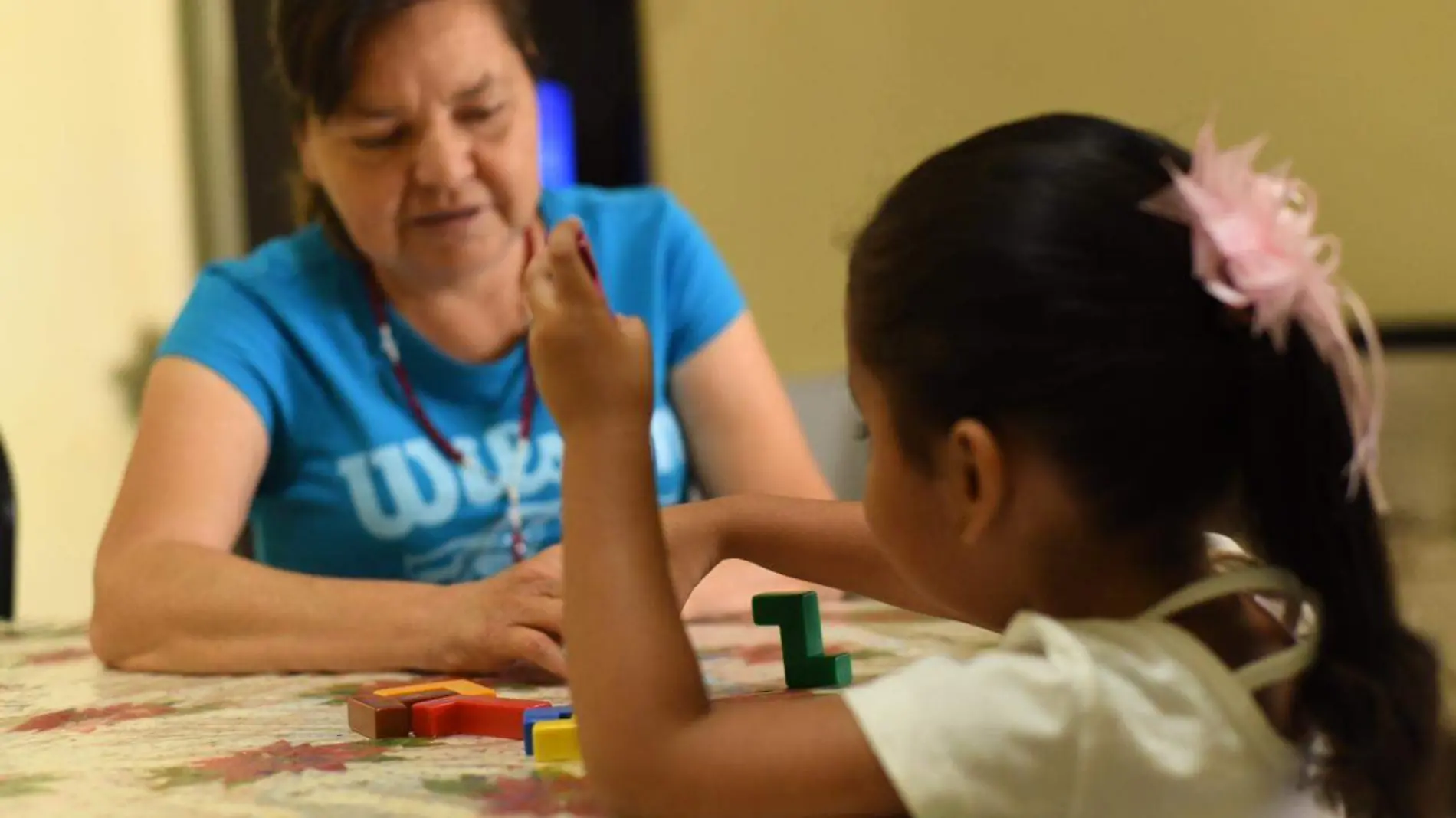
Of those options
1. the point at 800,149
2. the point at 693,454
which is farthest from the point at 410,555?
the point at 800,149

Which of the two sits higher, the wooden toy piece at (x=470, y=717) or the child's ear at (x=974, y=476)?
the child's ear at (x=974, y=476)

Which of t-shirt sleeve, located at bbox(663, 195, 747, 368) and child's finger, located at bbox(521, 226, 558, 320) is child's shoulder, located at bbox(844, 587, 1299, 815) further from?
t-shirt sleeve, located at bbox(663, 195, 747, 368)

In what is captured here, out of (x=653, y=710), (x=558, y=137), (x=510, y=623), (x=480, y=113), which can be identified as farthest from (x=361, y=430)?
(x=558, y=137)

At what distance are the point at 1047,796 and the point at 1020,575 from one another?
115mm

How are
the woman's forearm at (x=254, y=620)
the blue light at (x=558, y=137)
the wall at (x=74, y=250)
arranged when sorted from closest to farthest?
the woman's forearm at (x=254, y=620) < the wall at (x=74, y=250) < the blue light at (x=558, y=137)

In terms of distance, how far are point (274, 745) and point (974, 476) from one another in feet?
1.34

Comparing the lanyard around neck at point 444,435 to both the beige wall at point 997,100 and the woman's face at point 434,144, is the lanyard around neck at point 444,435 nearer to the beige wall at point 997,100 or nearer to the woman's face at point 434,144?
the woman's face at point 434,144

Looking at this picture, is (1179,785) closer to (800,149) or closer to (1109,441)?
(1109,441)

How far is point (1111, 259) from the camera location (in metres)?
0.53

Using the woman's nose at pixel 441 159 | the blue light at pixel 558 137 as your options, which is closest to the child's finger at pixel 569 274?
the woman's nose at pixel 441 159

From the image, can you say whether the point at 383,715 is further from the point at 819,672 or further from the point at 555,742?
the point at 819,672

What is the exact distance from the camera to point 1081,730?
19.4 inches

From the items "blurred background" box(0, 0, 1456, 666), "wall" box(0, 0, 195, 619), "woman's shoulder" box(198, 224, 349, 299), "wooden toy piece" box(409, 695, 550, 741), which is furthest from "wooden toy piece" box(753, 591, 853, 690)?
"wall" box(0, 0, 195, 619)

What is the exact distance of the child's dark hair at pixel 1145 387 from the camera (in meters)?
0.52
